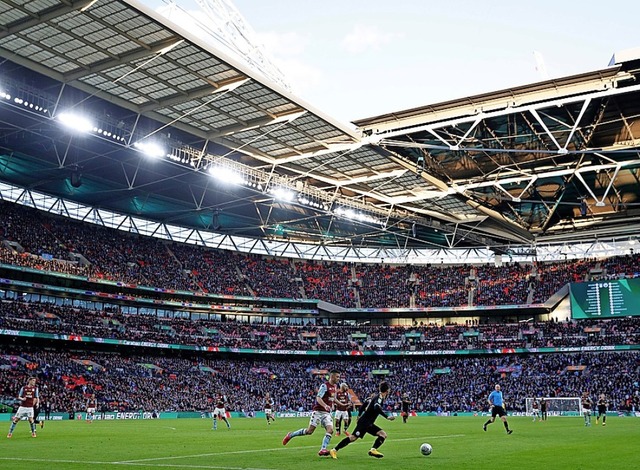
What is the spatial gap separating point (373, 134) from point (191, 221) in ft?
126

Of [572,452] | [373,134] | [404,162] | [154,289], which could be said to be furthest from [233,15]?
[154,289]

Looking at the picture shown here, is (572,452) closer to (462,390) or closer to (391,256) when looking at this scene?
(462,390)

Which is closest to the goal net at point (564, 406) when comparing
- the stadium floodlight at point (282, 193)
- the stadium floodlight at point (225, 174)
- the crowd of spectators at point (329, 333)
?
the crowd of spectators at point (329, 333)

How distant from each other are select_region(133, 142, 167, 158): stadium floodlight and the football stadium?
85 cm

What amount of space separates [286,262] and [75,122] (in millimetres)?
54244

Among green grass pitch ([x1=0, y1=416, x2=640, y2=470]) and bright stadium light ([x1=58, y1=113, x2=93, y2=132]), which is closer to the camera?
green grass pitch ([x1=0, y1=416, x2=640, y2=470])

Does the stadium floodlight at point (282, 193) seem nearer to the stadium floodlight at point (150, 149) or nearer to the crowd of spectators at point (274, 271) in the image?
the stadium floodlight at point (150, 149)

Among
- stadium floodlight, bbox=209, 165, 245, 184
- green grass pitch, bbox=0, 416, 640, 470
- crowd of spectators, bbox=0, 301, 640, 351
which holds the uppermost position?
stadium floodlight, bbox=209, 165, 245, 184

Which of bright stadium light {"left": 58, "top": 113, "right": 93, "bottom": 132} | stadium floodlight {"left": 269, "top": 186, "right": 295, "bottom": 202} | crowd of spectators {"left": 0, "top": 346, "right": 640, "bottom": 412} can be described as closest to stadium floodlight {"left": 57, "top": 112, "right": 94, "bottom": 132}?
bright stadium light {"left": 58, "top": 113, "right": 93, "bottom": 132}

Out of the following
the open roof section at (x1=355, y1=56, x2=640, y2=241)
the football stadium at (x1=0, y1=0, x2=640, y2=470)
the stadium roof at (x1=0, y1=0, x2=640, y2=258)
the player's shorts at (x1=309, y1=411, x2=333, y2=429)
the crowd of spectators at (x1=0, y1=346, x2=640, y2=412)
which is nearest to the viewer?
the player's shorts at (x1=309, y1=411, x2=333, y2=429)

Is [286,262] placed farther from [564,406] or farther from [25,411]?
[25,411]

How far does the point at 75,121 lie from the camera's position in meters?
43.0

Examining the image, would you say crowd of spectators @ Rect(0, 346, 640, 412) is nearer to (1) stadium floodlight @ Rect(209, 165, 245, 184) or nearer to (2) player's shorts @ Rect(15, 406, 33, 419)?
(1) stadium floodlight @ Rect(209, 165, 245, 184)

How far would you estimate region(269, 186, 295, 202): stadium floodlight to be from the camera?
2253 inches
